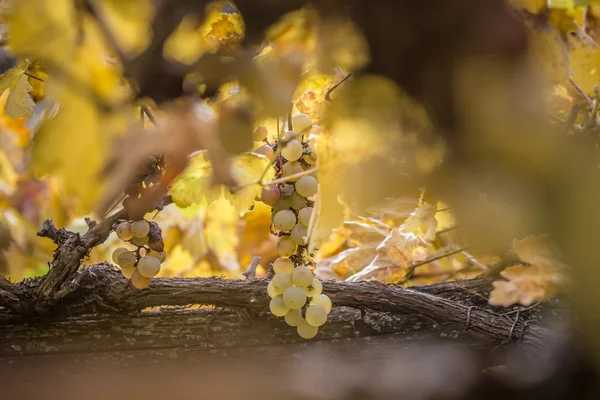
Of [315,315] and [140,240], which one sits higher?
[140,240]

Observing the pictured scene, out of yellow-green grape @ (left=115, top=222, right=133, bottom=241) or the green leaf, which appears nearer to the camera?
the green leaf

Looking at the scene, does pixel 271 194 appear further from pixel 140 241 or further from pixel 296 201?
pixel 140 241

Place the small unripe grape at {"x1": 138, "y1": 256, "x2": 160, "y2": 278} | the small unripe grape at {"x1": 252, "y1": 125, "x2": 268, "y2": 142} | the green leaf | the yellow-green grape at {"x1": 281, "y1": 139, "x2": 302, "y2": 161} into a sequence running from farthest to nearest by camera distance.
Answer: the small unripe grape at {"x1": 138, "y1": 256, "x2": 160, "y2": 278}, the yellow-green grape at {"x1": 281, "y1": 139, "x2": 302, "y2": 161}, the green leaf, the small unripe grape at {"x1": 252, "y1": 125, "x2": 268, "y2": 142}

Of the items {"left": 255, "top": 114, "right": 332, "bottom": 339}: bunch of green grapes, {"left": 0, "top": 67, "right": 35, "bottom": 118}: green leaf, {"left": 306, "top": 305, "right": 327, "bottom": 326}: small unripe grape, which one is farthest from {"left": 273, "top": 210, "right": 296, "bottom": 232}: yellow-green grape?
{"left": 0, "top": 67, "right": 35, "bottom": 118}: green leaf

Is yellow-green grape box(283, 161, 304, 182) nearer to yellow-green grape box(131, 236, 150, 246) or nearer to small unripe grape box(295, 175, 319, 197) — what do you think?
small unripe grape box(295, 175, 319, 197)

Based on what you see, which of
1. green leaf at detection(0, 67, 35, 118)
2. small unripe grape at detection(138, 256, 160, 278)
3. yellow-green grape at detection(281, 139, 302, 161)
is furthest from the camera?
small unripe grape at detection(138, 256, 160, 278)

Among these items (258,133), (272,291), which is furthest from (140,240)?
(258,133)

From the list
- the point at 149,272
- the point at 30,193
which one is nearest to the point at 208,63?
the point at 149,272

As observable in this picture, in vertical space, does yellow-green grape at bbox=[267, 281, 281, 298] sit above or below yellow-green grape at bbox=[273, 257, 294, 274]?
below
